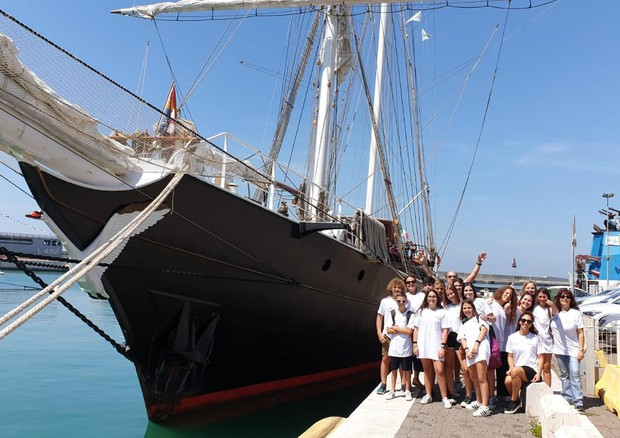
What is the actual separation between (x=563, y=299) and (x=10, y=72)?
6.09m

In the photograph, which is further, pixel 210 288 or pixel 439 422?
pixel 210 288

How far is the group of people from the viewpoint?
5711mm

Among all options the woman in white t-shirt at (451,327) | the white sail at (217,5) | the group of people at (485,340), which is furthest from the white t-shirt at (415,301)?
the white sail at (217,5)

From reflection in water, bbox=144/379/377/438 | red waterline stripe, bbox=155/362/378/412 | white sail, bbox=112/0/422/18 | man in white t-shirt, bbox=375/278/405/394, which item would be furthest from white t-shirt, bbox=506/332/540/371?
white sail, bbox=112/0/422/18

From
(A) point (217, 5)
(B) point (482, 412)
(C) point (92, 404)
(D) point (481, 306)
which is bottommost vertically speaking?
(C) point (92, 404)

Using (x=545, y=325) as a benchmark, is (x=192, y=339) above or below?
below

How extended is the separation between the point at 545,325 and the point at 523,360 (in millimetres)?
463

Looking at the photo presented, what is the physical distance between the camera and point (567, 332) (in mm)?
5727

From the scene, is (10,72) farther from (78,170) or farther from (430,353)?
(430,353)

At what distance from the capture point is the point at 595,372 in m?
7.09

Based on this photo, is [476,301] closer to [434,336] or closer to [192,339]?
[434,336]

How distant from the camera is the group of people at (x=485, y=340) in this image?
225 inches

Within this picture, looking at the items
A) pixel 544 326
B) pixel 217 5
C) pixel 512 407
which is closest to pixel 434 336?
pixel 512 407

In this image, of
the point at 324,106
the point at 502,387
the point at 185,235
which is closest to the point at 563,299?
the point at 502,387
